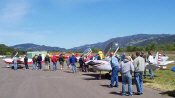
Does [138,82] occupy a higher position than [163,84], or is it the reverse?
[138,82]

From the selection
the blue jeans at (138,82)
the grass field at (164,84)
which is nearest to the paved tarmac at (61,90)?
the blue jeans at (138,82)

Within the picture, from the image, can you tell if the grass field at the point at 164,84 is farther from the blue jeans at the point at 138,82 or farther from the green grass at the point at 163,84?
the blue jeans at the point at 138,82

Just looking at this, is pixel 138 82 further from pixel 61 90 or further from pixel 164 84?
pixel 61 90

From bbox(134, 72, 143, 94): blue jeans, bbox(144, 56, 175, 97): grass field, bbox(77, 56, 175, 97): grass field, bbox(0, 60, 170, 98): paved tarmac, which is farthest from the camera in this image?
bbox(144, 56, 175, 97): grass field

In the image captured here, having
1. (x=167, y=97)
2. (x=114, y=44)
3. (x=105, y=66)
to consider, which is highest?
(x=114, y=44)

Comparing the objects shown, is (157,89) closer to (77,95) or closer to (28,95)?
(77,95)

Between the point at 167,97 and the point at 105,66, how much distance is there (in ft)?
17.1

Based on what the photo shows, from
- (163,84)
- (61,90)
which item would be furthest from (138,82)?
(61,90)

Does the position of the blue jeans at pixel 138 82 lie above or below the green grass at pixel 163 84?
above

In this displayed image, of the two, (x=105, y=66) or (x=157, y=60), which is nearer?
(x=105, y=66)

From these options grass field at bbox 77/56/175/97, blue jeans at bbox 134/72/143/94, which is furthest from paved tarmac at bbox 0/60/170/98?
grass field at bbox 77/56/175/97

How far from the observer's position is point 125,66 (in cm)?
797

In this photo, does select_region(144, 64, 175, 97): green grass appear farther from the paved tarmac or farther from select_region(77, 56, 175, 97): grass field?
the paved tarmac

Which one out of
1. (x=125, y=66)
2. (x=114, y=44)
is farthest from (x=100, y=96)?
(x=114, y=44)
